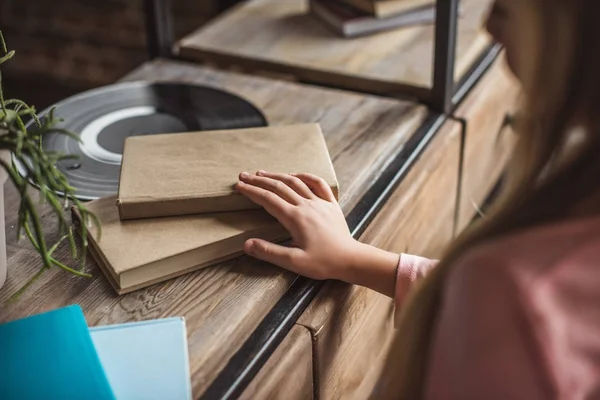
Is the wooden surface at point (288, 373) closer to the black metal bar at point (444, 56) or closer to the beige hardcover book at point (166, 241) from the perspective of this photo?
the beige hardcover book at point (166, 241)

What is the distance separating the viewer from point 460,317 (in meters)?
0.56

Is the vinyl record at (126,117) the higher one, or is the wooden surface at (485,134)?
the vinyl record at (126,117)

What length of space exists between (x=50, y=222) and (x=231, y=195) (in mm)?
213

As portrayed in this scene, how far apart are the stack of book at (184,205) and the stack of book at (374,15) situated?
51 cm

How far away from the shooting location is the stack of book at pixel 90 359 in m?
0.64

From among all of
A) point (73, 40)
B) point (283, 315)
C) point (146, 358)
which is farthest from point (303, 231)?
point (73, 40)

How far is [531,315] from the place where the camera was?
1.73 feet

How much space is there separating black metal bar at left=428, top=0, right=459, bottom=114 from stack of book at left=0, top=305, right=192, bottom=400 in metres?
0.60

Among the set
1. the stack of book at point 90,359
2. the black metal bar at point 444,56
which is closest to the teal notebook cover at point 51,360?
the stack of book at point 90,359

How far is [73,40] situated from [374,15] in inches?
66.2

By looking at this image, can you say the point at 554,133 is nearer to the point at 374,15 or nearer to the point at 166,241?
the point at 166,241

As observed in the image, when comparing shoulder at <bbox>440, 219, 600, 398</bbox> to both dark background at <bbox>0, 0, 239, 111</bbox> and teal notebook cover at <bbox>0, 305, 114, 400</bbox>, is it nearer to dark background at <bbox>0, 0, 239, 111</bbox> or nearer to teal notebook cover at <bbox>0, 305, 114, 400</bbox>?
teal notebook cover at <bbox>0, 305, 114, 400</bbox>

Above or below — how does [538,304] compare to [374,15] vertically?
above

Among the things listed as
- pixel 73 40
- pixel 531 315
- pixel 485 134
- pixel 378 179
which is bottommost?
pixel 73 40
